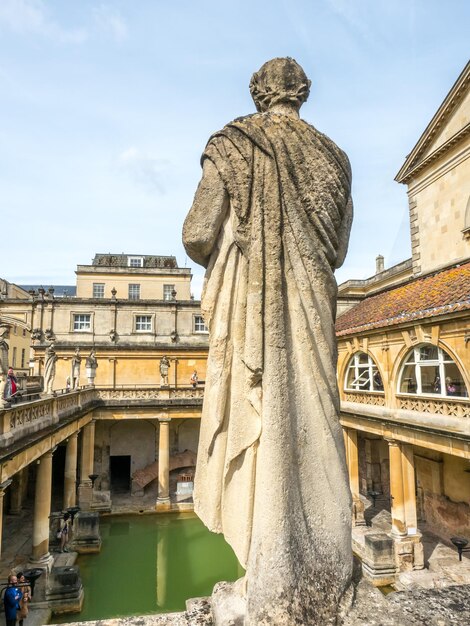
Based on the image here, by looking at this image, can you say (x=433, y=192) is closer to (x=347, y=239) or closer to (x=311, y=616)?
(x=347, y=239)

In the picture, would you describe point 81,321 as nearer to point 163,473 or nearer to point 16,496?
point 16,496

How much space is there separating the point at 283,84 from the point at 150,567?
2033 centimetres

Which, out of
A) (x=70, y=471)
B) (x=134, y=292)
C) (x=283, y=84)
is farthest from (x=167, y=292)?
(x=283, y=84)

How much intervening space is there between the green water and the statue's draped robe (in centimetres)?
1449

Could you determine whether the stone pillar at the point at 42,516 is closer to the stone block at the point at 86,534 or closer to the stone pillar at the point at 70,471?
the stone block at the point at 86,534

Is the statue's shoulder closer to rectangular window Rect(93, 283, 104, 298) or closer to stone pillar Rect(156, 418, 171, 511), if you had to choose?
stone pillar Rect(156, 418, 171, 511)

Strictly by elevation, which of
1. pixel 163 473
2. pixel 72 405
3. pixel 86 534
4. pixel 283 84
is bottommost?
pixel 86 534

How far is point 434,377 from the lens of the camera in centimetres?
1977

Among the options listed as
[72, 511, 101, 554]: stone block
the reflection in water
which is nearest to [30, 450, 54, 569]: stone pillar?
[72, 511, 101, 554]: stone block

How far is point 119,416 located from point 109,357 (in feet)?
22.2

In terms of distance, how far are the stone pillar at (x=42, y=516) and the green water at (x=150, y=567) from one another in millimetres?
2160

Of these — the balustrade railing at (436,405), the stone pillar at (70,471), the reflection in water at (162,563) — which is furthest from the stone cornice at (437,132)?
the reflection in water at (162,563)

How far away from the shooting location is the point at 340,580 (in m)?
2.28

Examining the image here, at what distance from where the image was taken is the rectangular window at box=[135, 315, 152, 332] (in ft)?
113
